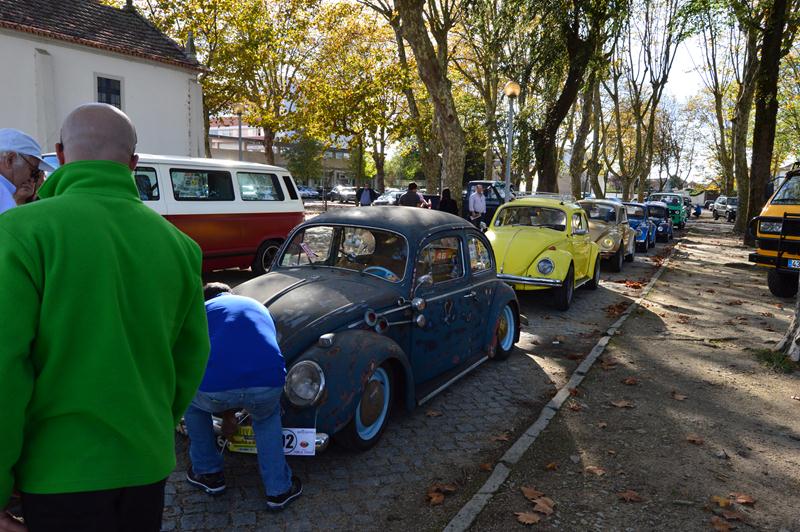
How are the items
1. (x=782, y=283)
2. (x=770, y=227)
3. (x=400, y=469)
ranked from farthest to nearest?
(x=782, y=283) < (x=770, y=227) < (x=400, y=469)

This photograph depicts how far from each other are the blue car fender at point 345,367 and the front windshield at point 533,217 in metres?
6.57

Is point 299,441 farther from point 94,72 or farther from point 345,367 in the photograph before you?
point 94,72

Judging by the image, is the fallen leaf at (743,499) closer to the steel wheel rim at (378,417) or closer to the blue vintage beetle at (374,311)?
the blue vintage beetle at (374,311)

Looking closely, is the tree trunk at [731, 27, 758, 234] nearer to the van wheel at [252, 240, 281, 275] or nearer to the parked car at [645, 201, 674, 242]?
the parked car at [645, 201, 674, 242]

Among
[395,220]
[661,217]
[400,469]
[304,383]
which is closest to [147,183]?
[395,220]

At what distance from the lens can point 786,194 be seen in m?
11.4

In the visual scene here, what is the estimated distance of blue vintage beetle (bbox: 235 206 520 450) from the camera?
12.6 ft

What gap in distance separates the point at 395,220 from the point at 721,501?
3.24 m

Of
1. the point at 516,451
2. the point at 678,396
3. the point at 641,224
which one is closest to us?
the point at 516,451

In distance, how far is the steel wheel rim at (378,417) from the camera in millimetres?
4163

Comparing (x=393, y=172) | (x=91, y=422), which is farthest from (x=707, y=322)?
(x=393, y=172)

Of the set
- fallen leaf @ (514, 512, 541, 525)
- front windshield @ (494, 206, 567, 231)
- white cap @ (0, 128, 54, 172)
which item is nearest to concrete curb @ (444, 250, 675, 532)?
fallen leaf @ (514, 512, 541, 525)

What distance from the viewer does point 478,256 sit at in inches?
242

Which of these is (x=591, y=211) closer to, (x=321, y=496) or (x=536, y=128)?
(x=536, y=128)
